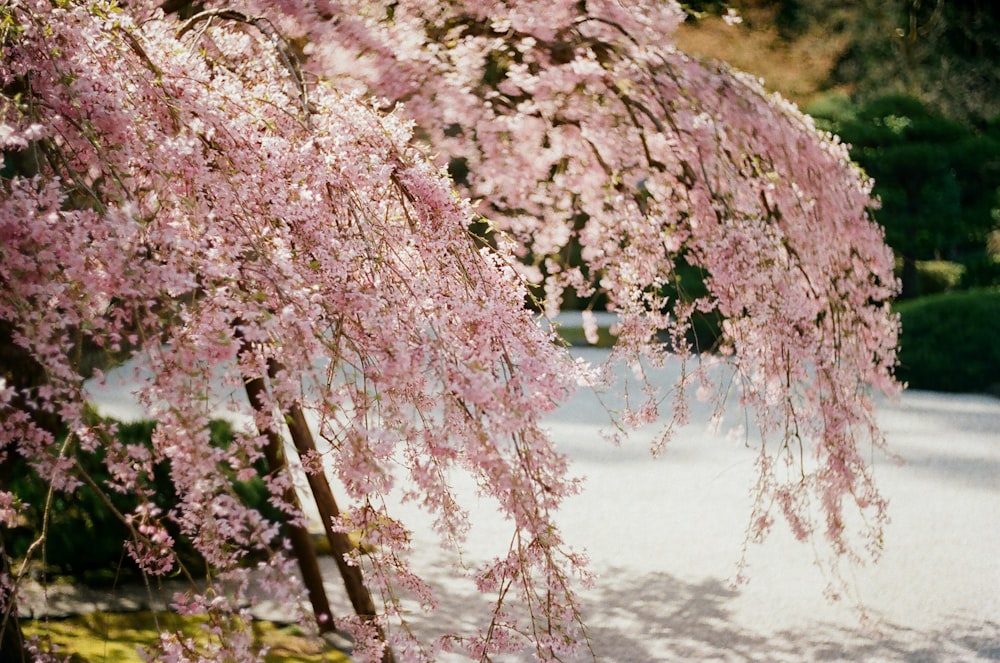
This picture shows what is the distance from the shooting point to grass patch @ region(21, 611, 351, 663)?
3.93m

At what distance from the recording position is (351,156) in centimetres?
229

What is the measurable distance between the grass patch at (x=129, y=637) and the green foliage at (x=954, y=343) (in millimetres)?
7353

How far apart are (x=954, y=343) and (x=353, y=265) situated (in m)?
9.18

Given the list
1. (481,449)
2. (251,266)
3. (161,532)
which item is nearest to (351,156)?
(251,266)

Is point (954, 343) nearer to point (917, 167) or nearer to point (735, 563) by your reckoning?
point (917, 167)

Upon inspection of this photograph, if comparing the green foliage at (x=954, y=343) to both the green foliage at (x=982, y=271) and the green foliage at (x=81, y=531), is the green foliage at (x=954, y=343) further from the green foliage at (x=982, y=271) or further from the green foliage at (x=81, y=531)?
the green foliage at (x=81, y=531)

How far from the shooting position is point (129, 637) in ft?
13.5

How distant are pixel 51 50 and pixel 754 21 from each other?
15.2m

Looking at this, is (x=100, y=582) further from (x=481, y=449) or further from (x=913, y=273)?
(x=913, y=273)

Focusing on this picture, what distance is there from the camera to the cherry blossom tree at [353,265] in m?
1.89

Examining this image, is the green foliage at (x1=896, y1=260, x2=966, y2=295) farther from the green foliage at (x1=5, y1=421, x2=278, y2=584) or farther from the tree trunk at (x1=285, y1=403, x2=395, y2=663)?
the tree trunk at (x1=285, y1=403, x2=395, y2=663)

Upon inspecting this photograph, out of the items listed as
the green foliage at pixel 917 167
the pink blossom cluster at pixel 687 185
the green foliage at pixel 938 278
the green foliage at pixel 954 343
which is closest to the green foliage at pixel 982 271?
the green foliage at pixel 917 167

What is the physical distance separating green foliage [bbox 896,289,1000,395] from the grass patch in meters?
7.35

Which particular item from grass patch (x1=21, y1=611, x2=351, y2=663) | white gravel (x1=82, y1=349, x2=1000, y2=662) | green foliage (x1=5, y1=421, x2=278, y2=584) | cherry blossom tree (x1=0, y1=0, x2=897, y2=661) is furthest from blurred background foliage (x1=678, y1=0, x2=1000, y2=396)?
green foliage (x1=5, y1=421, x2=278, y2=584)
